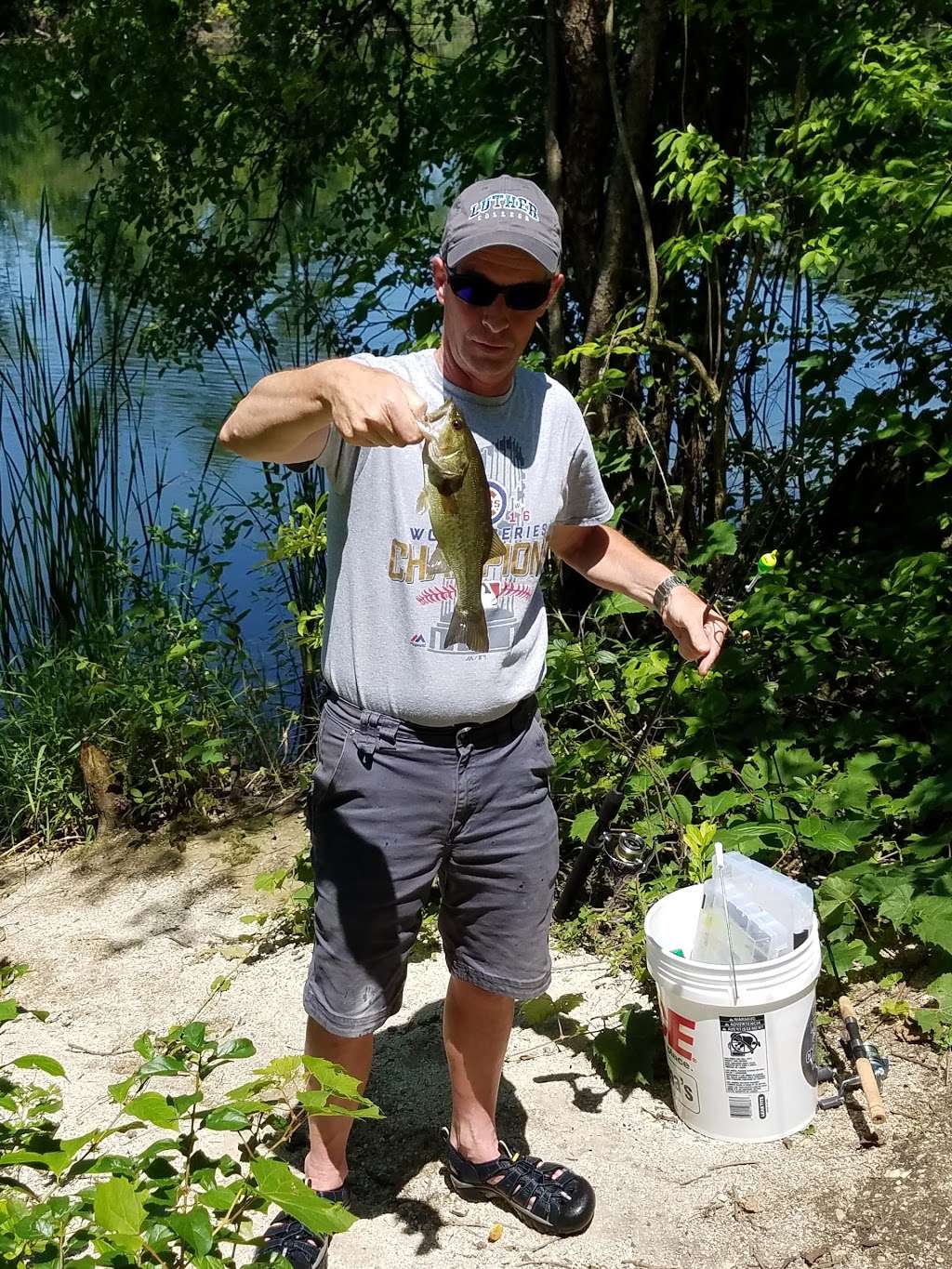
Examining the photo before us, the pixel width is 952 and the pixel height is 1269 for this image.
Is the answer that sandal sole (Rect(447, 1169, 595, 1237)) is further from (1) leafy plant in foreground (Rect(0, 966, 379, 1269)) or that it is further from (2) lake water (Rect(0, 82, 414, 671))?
(2) lake water (Rect(0, 82, 414, 671))

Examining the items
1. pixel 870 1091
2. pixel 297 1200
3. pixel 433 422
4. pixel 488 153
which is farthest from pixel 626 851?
pixel 488 153

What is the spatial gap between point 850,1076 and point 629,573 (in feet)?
4.56

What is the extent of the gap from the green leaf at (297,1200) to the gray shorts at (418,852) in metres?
0.97

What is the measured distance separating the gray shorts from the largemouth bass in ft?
0.99

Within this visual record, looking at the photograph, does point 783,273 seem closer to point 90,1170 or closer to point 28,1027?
point 28,1027

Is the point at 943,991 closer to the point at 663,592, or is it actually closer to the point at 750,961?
the point at 750,961

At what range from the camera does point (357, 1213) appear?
2.79 metres

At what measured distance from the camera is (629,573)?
2744 millimetres

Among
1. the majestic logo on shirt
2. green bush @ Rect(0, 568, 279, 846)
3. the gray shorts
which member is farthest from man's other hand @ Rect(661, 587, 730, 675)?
green bush @ Rect(0, 568, 279, 846)

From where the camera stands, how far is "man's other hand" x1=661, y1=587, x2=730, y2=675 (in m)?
2.61

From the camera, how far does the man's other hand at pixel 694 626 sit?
2.61 metres

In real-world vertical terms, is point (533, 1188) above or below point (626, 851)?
below

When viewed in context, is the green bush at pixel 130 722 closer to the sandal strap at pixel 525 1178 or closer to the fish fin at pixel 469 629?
the sandal strap at pixel 525 1178

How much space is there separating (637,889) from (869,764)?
0.78m
